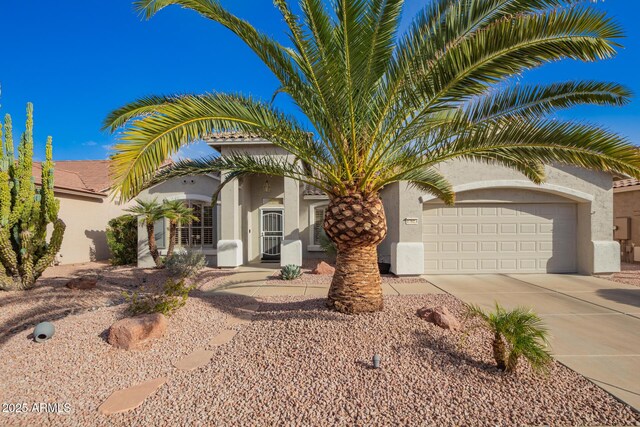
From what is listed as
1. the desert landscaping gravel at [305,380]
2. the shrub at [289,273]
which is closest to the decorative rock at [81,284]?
the desert landscaping gravel at [305,380]

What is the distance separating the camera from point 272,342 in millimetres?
4426

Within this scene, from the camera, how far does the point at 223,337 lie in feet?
15.7

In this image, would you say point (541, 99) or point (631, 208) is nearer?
point (541, 99)

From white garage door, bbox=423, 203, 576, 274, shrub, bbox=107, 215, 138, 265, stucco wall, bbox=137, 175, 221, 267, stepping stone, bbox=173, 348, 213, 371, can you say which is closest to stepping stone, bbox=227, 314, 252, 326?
stepping stone, bbox=173, 348, 213, 371

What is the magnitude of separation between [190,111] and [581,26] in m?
5.07

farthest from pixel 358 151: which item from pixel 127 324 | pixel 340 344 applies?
pixel 127 324

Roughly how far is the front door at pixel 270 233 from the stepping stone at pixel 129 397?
9662 mm

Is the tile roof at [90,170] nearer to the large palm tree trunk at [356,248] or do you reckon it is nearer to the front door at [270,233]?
the front door at [270,233]

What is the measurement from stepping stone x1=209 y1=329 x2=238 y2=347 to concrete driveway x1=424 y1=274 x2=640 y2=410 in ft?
15.7

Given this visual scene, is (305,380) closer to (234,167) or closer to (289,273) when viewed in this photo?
(234,167)

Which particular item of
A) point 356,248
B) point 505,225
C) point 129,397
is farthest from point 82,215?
point 505,225

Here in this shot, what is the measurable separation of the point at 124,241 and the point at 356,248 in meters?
12.0

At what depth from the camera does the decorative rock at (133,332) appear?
4340 millimetres

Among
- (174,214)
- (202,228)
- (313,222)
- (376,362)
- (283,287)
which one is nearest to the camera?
(376,362)
